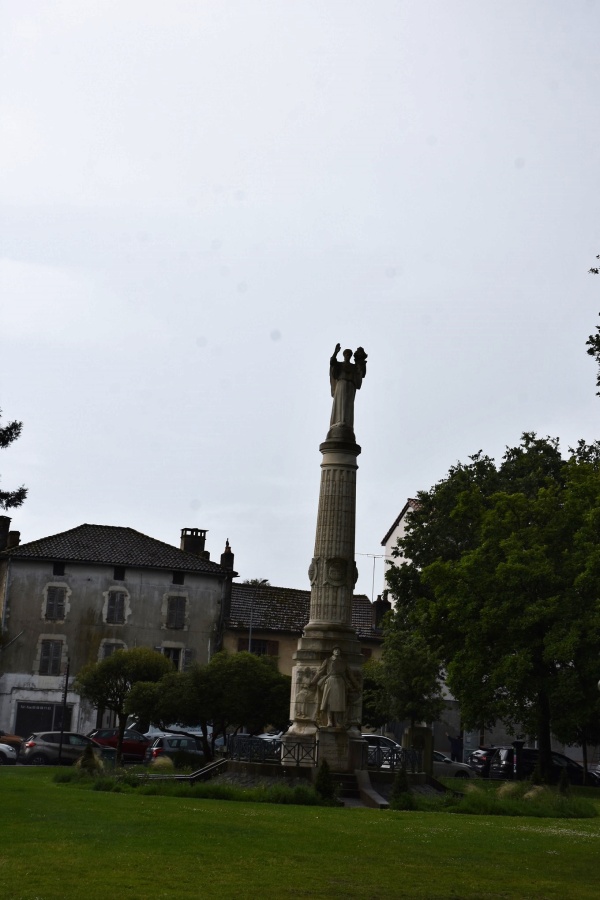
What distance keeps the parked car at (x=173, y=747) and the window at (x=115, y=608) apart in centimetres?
1776

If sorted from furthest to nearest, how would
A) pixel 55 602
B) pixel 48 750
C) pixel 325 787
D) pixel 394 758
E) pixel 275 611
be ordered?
pixel 275 611 → pixel 55 602 → pixel 48 750 → pixel 394 758 → pixel 325 787

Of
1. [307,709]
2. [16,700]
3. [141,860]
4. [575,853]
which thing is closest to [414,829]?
[575,853]

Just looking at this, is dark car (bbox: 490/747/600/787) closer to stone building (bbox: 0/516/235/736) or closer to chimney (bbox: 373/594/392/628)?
stone building (bbox: 0/516/235/736)

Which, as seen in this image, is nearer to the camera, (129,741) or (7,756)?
(7,756)

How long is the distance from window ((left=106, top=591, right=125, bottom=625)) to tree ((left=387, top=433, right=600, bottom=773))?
21.3 metres

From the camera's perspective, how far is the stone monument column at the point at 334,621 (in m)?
28.5

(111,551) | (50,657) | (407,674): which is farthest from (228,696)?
(111,551)

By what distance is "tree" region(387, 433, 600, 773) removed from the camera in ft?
115

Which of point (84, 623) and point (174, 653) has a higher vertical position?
point (84, 623)

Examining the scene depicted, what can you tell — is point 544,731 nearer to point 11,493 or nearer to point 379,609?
point 11,493

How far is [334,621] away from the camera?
1187 inches

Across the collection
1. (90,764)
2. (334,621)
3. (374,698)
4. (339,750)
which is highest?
(334,621)

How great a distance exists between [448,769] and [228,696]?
888 centimetres

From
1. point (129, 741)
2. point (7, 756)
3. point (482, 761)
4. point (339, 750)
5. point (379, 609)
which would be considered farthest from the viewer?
point (379, 609)
